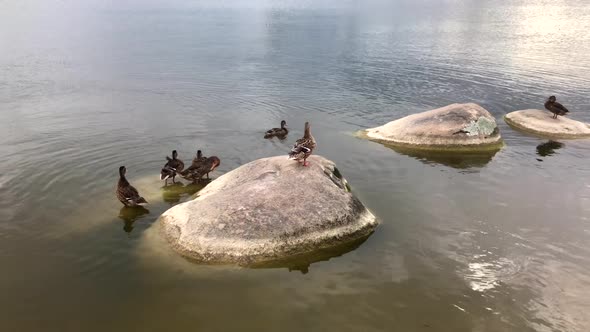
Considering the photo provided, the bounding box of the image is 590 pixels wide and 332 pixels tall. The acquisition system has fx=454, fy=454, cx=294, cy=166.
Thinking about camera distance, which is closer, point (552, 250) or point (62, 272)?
point (62, 272)

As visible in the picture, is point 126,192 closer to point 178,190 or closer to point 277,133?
point 178,190

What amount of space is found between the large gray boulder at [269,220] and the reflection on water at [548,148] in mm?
10000

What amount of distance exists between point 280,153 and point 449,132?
6.72 metres

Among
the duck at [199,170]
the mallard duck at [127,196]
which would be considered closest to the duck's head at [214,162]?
the duck at [199,170]

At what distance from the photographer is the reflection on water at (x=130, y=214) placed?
39.3 ft

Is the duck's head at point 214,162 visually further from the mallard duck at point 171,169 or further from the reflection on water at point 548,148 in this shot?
the reflection on water at point 548,148

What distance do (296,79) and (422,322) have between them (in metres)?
23.9

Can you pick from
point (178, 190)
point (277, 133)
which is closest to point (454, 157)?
point (277, 133)

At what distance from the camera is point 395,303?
8.88 meters

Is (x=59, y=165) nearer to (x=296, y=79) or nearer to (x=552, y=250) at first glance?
(x=552, y=250)

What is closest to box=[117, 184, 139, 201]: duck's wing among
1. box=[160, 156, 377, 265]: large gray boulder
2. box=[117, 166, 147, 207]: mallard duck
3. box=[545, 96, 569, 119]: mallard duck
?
box=[117, 166, 147, 207]: mallard duck

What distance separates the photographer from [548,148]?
18.5 meters

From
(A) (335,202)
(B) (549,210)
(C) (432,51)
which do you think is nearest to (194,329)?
(A) (335,202)

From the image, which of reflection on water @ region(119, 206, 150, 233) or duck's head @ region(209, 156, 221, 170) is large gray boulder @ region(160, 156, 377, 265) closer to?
reflection on water @ region(119, 206, 150, 233)
